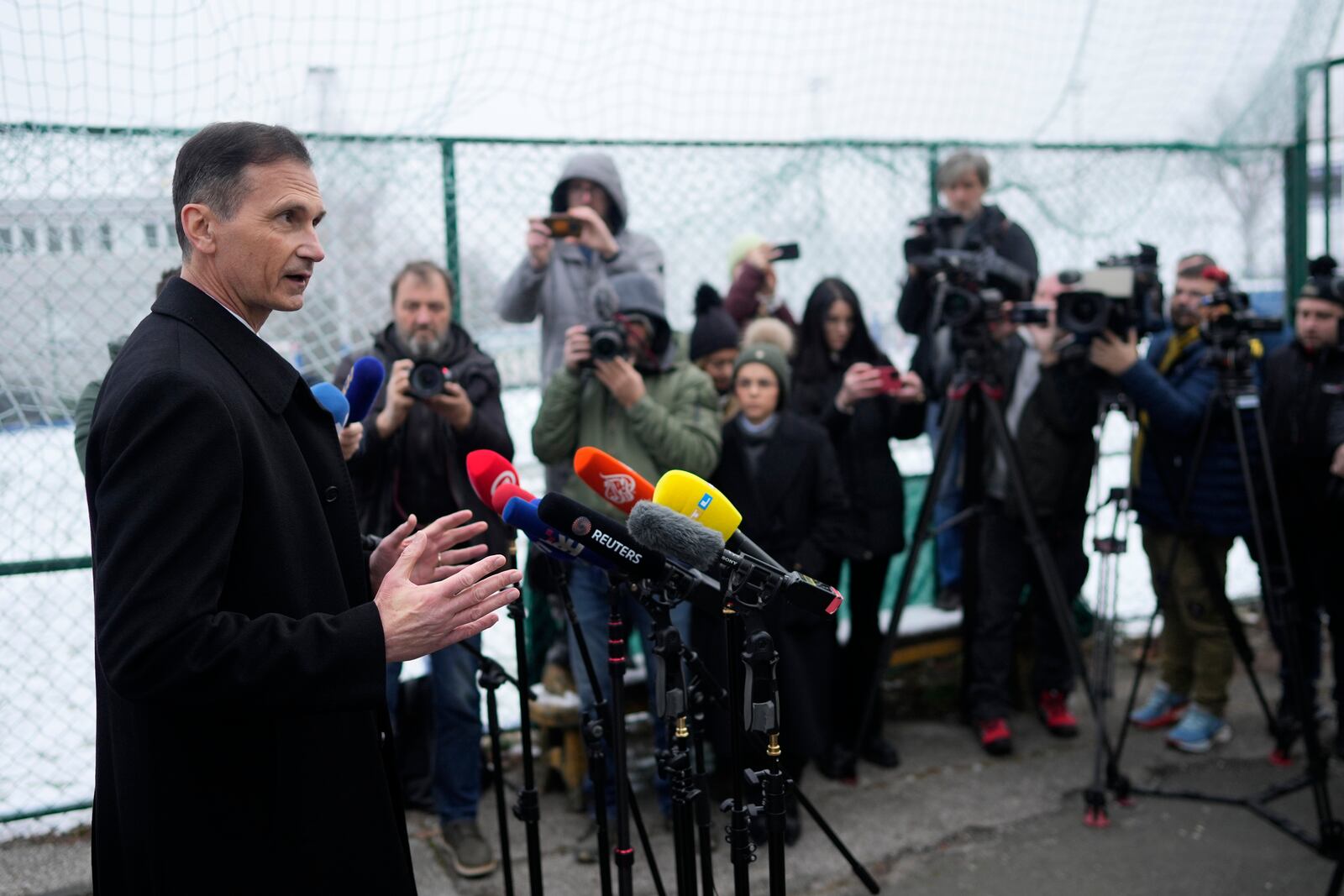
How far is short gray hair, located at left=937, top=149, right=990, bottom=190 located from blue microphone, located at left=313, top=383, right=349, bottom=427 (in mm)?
3542

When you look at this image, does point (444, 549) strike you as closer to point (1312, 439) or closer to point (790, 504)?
point (790, 504)

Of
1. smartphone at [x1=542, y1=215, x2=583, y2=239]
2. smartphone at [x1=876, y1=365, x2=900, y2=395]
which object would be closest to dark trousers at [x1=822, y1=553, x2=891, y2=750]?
smartphone at [x1=876, y1=365, x2=900, y2=395]

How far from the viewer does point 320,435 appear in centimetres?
190

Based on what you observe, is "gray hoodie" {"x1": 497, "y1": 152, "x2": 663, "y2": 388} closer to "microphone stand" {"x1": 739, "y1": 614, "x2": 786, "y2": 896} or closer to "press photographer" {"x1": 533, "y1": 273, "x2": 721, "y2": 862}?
"press photographer" {"x1": 533, "y1": 273, "x2": 721, "y2": 862}

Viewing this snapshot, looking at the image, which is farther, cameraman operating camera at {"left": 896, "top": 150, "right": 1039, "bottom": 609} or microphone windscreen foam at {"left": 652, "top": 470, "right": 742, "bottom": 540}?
cameraman operating camera at {"left": 896, "top": 150, "right": 1039, "bottom": 609}

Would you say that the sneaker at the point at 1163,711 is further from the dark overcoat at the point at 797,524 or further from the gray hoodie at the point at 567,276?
the gray hoodie at the point at 567,276

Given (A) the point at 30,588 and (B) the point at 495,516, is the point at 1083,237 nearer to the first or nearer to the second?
(B) the point at 495,516

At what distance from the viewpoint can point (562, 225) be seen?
4.32 meters

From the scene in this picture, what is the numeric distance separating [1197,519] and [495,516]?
2850mm

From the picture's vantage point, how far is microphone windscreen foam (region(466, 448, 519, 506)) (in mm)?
2297

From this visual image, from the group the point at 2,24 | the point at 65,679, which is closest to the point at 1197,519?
the point at 65,679

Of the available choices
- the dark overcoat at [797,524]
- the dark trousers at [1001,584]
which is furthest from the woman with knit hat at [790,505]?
the dark trousers at [1001,584]

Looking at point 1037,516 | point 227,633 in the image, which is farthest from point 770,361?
point 227,633

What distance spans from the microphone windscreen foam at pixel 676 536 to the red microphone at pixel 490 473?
19.8 inches
